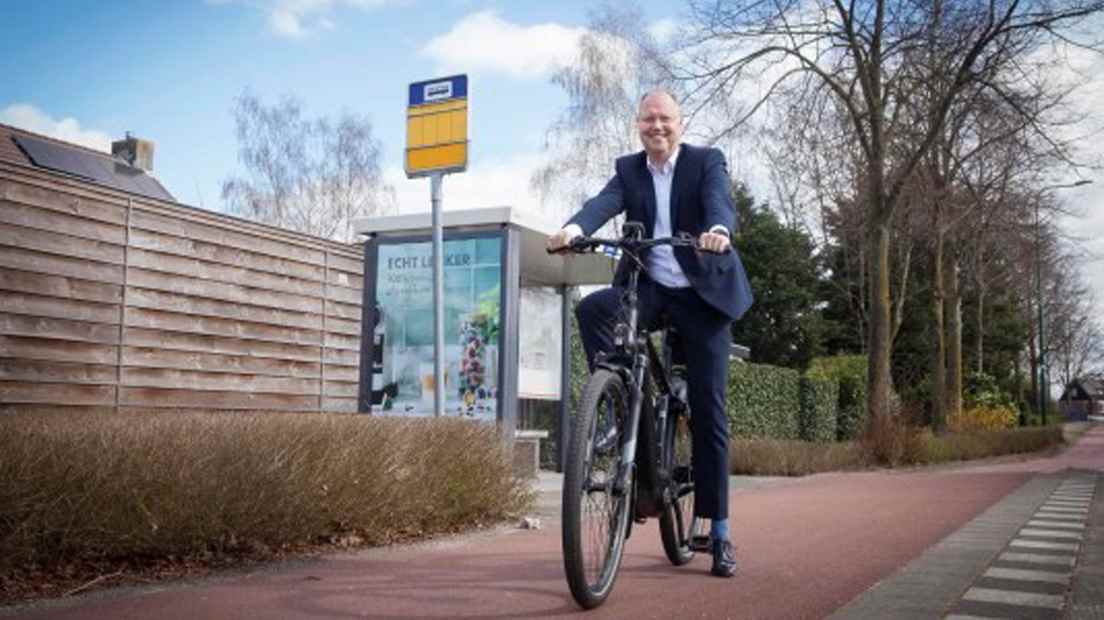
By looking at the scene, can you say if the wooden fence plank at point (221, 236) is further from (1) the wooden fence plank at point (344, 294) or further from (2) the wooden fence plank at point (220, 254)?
(1) the wooden fence plank at point (344, 294)

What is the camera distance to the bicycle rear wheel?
4.06 meters

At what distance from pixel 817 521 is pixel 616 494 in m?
3.62

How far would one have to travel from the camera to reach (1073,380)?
2982 inches

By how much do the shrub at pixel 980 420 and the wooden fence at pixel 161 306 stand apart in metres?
17.9

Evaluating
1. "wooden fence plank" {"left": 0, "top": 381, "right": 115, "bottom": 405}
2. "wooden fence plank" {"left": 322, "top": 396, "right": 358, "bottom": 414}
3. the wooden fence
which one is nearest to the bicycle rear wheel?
the wooden fence

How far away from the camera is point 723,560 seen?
4.17 m

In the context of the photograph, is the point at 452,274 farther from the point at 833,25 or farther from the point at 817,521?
the point at 833,25

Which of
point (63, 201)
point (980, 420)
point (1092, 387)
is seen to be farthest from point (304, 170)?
point (1092, 387)

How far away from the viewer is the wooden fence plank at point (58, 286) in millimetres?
8430

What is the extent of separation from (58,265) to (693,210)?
6.83 meters

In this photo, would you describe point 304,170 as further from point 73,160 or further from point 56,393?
point 56,393

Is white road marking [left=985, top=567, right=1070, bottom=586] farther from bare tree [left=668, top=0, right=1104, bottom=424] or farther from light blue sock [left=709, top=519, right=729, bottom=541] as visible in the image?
bare tree [left=668, top=0, right=1104, bottom=424]

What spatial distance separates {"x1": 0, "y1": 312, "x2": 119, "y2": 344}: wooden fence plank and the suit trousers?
6.40 m

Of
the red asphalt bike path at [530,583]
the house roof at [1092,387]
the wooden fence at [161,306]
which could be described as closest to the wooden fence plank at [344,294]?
the wooden fence at [161,306]
